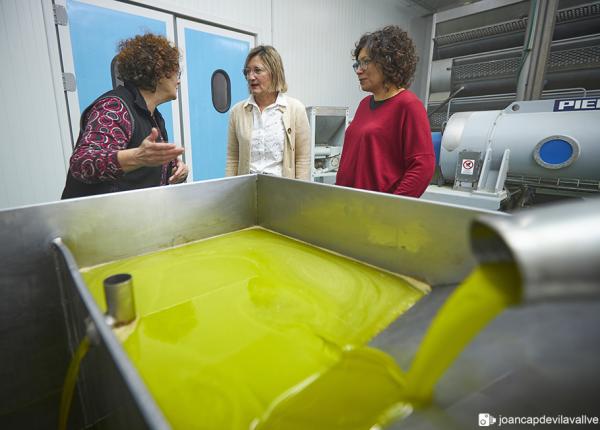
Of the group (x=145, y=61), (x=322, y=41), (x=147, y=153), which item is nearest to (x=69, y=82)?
(x=145, y=61)

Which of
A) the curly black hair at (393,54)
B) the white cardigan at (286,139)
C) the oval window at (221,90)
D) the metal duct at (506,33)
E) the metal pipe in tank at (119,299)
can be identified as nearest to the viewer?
the metal pipe in tank at (119,299)

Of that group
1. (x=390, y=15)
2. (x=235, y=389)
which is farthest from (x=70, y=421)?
(x=390, y=15)

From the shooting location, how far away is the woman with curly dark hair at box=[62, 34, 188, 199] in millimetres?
1145

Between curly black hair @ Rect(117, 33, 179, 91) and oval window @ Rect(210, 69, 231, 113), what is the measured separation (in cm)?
190

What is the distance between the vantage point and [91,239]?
1.05 meters

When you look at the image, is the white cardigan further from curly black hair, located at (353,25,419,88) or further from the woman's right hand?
the woman's right hand

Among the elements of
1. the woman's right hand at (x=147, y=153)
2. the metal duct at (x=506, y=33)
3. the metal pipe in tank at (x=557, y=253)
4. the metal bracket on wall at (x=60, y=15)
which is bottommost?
the metal pipe in tank at (x=557, y=253)

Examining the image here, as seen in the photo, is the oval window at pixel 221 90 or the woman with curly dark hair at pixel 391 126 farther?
the oval window at pixel 221 90

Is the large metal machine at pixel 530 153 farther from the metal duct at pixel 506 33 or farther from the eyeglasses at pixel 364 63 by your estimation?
the metal duct at pixel 506 33

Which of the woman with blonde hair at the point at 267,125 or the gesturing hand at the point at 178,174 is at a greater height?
the woman with blonde hair at the point at 267,125

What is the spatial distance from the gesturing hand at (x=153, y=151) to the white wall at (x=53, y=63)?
1790 mm

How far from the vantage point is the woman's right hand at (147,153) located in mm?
1115

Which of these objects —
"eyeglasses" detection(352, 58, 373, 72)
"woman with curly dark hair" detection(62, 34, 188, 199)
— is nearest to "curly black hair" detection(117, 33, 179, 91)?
"woman with curly dark hair" detection(62, 34, 188, 199)

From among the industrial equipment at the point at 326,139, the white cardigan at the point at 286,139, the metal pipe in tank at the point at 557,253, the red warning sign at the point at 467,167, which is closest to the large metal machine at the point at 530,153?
the red warning sign at the point at 467,167
